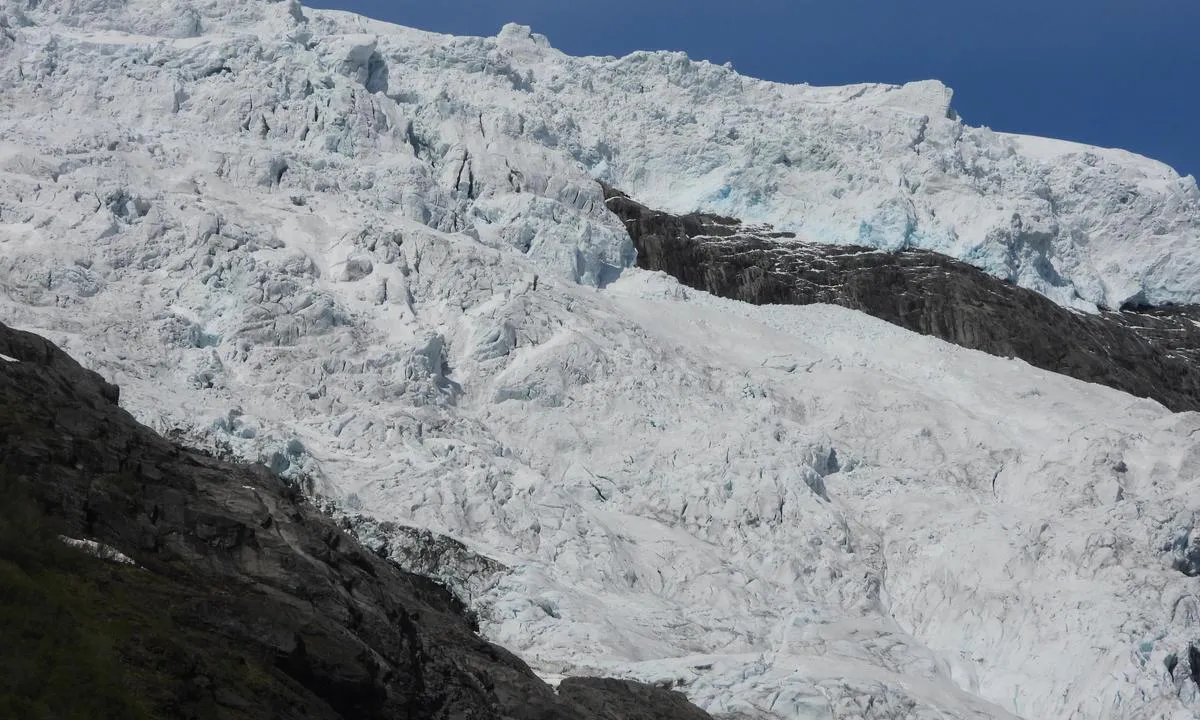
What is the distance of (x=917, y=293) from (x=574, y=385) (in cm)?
3239

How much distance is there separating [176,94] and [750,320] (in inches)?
1429

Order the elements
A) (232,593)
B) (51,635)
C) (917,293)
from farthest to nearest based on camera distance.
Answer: (917,293) → (232,593) → (51,635)

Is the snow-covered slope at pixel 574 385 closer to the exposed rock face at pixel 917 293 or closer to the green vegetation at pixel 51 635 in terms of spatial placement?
the exposed rock face at pixel 917 293

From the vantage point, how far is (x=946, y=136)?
100312mm

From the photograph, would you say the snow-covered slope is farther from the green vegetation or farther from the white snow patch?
A: the green vegetation

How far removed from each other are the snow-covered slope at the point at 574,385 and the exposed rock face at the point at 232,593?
1034cm

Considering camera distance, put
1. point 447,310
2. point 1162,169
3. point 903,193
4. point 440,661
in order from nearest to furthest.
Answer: point 440,661, point 447,310, point 903,193, point 1162,169

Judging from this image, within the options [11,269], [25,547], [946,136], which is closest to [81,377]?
[25,547]

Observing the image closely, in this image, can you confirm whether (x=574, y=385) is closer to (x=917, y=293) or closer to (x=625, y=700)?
(x=625, y=700)

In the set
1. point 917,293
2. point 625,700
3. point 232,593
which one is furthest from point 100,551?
point 917,293

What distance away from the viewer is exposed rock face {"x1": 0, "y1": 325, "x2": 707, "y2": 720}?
70.5 feet

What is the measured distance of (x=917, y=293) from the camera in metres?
83.9

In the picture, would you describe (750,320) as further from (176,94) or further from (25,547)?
(25,547)

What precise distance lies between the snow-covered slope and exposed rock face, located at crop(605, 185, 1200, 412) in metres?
3.97
